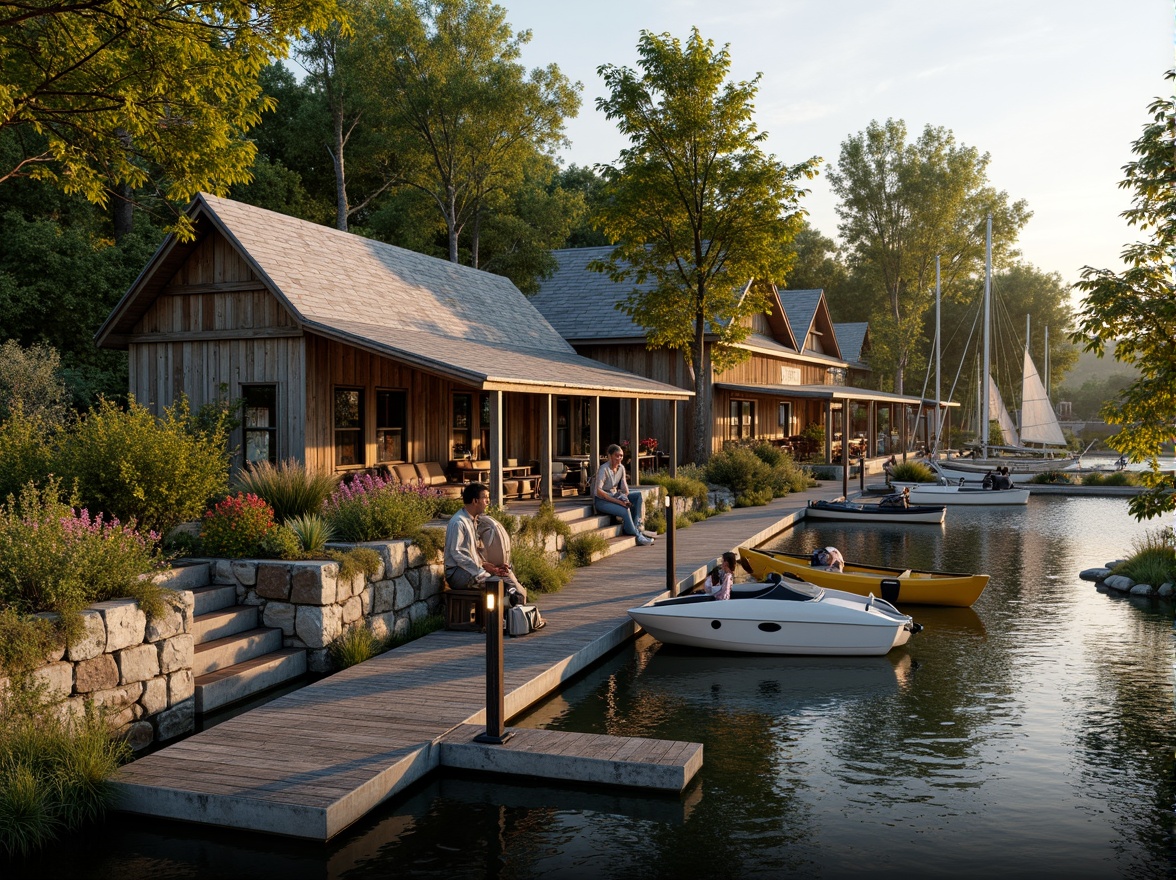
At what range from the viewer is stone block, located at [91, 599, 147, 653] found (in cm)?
762

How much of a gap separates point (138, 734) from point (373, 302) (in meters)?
12.4

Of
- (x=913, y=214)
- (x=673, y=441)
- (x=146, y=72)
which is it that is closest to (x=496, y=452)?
(x=146, y=72)

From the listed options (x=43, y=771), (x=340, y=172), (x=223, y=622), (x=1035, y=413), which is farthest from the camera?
(x=1035, y=413)

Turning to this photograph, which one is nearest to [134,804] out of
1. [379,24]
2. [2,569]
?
[2,569]

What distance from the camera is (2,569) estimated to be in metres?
7.57

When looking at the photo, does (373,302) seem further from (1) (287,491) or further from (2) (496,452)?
(1) (287,491)

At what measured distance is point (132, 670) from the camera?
25.6ft

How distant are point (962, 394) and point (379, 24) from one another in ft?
181

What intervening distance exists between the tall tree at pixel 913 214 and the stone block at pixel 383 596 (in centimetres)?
4990

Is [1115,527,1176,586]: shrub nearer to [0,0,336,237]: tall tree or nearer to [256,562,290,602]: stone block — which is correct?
[256,562,290,602]: stone block

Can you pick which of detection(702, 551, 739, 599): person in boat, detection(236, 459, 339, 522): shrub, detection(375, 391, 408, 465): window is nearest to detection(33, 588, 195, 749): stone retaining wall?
detection(236, 459, 339, 522): shrub

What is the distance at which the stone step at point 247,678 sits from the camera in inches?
340

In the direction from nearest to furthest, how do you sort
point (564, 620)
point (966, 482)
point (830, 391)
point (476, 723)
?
1. point (476, 723)
2. point (564, 620)
3. point (966, 482)
4. point (830, 391)

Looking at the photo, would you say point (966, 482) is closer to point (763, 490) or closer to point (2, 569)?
point (763, 490)
